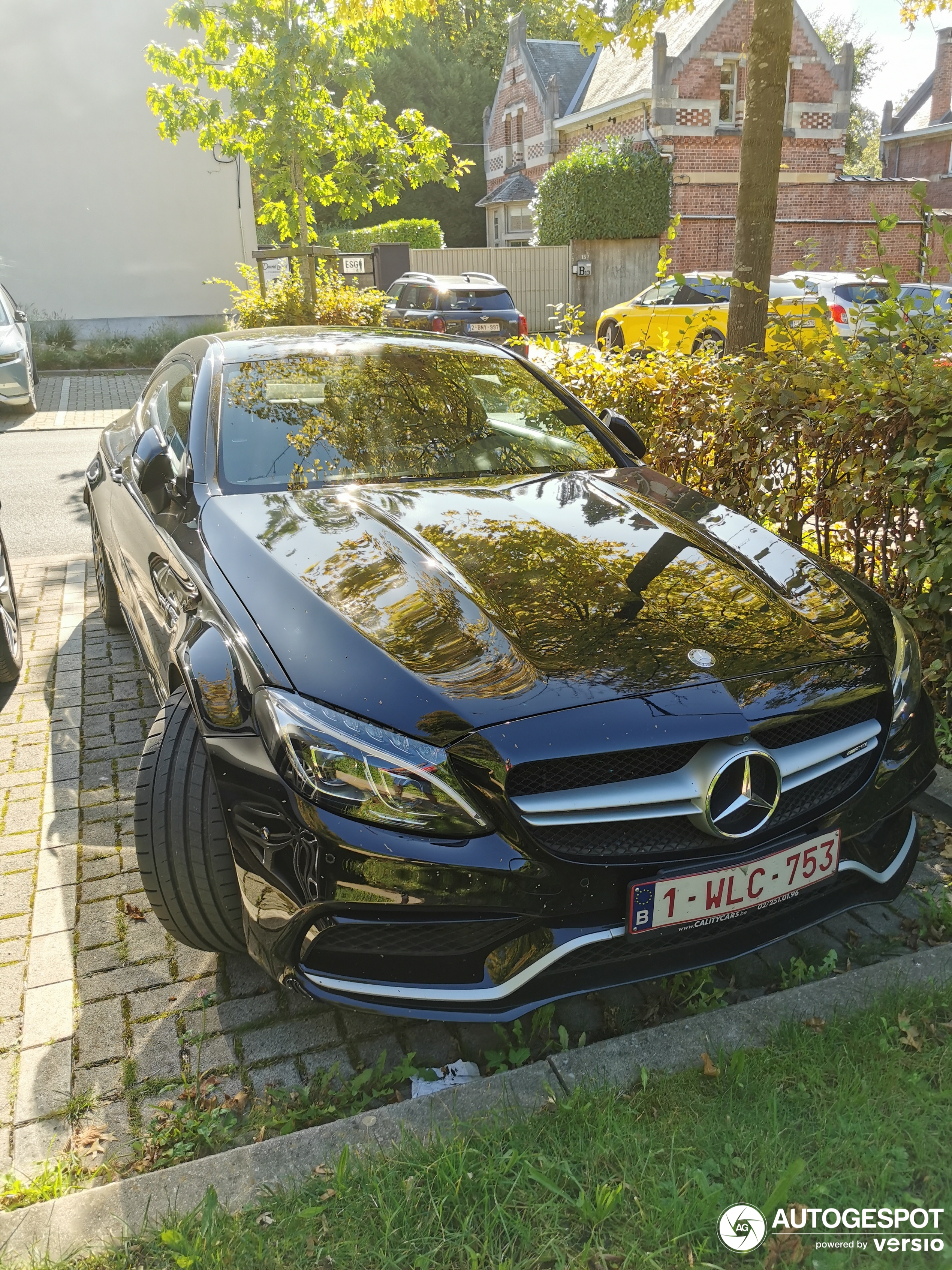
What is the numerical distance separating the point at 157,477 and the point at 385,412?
83 cm

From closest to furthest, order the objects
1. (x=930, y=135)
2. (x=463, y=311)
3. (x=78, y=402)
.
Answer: (x=78, y=402), (x=463, y=311), (x=930, y=135)

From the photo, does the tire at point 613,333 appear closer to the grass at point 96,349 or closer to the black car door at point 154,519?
the grass at point 96,349

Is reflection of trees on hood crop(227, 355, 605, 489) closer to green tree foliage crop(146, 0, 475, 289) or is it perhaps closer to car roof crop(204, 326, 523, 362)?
car roof crop(204, 326, 523, 362)

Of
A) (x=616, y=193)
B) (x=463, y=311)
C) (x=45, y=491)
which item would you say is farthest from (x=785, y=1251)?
(x=616, y=193)

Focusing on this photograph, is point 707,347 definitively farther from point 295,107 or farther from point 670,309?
point 670,309

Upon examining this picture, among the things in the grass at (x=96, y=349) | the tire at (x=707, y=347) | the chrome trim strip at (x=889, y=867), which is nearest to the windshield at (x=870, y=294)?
the tire at (x=707, y=347)

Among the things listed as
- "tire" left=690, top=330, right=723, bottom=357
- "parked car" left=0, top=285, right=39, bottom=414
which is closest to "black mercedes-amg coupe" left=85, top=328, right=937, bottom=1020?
"tire" left=690, top=330, right=723, bottom=357

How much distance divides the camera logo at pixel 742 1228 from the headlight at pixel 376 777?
87 centimetres

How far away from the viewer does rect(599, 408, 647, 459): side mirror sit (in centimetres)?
403

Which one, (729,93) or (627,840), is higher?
(729,93)

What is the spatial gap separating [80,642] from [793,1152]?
4411mm

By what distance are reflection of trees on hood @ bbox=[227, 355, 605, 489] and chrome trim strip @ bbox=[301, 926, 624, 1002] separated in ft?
5.49

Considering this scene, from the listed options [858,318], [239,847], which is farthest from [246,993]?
[858,318]

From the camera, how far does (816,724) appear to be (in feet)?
7.91
